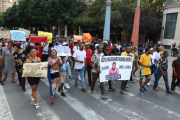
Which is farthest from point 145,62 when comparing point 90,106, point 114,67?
point 90,106

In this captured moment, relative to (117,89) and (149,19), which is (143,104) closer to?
(117,89)

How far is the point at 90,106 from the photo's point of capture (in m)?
4.72

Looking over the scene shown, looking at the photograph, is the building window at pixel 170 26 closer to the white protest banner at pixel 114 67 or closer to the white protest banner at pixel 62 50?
the white protest banner at pixel 114 67

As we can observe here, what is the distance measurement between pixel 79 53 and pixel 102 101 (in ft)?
6.42

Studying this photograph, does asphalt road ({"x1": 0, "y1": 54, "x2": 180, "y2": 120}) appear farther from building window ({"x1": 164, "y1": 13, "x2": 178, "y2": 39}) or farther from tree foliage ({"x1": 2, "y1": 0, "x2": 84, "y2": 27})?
tree foliage ({"x1": 2, "y1": 0, "x2": 84, "y2": 27})

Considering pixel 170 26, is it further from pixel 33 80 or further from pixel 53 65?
pixel 33 80

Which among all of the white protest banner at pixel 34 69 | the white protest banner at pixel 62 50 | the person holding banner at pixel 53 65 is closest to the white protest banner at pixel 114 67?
the white protest banner at pixel 62 50

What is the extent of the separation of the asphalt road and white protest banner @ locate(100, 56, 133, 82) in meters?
0.71

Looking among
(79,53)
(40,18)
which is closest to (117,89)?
(79,53)

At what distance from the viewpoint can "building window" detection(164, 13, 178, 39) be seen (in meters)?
22.4

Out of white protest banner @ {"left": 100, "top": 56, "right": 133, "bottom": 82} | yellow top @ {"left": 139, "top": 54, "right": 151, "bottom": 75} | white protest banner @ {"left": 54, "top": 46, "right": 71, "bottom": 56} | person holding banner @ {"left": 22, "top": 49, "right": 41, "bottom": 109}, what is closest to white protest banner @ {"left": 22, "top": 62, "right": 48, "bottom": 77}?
person holding banner @ {"left": 22, "top": 49, "right": 41, "bottom": 109}

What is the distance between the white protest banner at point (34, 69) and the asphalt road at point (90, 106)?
0.99 meters

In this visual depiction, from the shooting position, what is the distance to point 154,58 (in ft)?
23.2

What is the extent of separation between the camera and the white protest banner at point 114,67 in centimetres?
532
